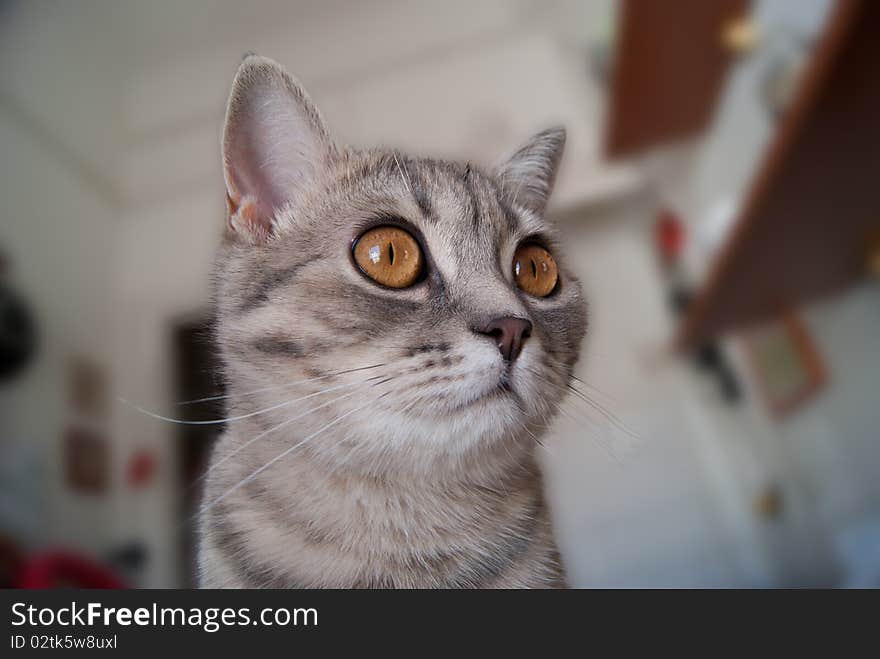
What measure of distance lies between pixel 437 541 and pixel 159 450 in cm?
66

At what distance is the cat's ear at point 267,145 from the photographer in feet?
1.21

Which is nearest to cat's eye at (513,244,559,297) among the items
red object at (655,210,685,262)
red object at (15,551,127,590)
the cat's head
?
the cat's head

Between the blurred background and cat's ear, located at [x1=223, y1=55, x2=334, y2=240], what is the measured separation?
396 mm

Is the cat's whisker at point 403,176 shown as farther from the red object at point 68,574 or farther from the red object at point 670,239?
the red object at point 670,239

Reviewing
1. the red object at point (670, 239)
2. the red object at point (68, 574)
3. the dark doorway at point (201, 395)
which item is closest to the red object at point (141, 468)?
the red object at point (68, 574)

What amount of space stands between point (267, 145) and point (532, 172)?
225 mm

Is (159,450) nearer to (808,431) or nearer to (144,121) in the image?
(144,121)

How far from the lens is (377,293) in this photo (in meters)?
0.37

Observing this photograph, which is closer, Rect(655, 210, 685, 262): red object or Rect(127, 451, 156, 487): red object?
Rect(127, 451, 156, 487): red object

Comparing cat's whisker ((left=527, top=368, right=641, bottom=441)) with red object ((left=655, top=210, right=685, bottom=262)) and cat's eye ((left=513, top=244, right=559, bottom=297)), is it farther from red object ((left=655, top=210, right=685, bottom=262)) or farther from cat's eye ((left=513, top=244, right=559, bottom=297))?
red object ((left=655, top=210, right=685, bottom=262))

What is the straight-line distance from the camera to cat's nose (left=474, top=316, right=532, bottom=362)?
0.34 metres

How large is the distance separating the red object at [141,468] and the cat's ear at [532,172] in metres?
0.76

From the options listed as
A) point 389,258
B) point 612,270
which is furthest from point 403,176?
point 612,270

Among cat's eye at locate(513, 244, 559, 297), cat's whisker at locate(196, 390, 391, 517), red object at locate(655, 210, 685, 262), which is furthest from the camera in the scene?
red object at locate(655, 210, 685, 262)
